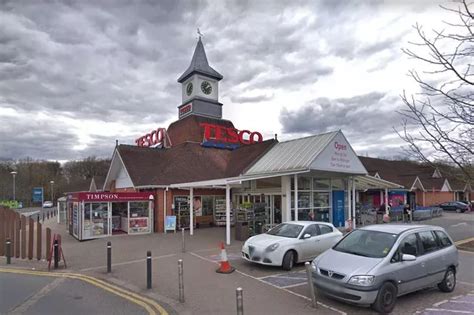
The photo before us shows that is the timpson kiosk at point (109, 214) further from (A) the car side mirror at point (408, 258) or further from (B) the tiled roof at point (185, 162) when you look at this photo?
(A) the car side mirror at point (408, 258)

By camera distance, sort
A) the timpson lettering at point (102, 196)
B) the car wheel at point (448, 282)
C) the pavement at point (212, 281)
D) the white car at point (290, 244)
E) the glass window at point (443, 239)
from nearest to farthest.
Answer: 1. the pavement at point (212, 281)
2. the car wheel at point (448, 282)
3. the glass window at point (443, 239)
4. the white car at point (290, 244)
5. the timpson lettering at point (102, 196)

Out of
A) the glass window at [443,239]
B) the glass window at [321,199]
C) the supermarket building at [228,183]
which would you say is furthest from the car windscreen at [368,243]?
the glass window at [321,199]

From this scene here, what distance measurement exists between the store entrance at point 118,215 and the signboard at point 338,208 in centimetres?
1240

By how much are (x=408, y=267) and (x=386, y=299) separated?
0.95 m

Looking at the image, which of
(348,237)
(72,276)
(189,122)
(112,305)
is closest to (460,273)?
(348,237)

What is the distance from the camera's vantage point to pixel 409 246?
8039 millimetres

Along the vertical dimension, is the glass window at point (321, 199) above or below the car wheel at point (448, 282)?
above

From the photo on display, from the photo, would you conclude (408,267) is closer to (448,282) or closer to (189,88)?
(448,282)

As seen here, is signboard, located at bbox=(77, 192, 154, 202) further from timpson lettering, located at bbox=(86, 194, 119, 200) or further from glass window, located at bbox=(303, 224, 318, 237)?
glass window, located at bbox=(303, 224, 318, 237)

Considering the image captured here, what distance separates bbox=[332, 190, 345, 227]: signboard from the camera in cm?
2152

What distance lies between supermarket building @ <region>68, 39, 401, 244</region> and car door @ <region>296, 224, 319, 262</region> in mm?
5302

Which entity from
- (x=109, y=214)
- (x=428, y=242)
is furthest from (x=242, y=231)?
(x=428, y=242)

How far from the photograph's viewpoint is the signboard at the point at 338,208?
21516 mm

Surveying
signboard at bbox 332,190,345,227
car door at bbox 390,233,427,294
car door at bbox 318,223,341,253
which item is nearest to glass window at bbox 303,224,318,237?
car door at bbox 318,223,341,253
